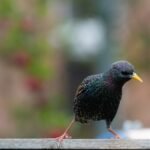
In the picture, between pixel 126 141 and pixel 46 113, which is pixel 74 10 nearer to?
pixel 46 113

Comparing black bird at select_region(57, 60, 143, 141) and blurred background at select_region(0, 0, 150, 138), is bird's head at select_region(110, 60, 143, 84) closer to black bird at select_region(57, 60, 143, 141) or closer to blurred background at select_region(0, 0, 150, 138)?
black bird at select_region(57, 60, 143, 141)

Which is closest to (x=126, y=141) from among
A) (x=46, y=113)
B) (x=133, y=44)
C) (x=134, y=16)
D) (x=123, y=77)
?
(x=123, y=77)

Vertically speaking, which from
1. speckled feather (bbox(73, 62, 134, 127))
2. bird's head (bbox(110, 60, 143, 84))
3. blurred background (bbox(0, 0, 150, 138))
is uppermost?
bird's head (bbox(110, 60, 143, 84))

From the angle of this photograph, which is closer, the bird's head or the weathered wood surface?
the weathered wood surface

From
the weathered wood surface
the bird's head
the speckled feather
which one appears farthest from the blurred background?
the weathered wood surface

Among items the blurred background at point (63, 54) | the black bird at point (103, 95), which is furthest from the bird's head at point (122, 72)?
the blurred background at point (63, 54)

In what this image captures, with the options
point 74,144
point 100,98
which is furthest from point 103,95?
point 74,144

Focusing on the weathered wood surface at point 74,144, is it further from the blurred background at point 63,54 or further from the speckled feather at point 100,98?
the blurred background at point 63,54
